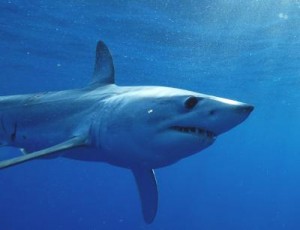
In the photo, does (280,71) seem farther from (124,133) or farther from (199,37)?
(124,133)

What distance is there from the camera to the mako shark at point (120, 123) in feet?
11.7

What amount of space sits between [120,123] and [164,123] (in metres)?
0.75

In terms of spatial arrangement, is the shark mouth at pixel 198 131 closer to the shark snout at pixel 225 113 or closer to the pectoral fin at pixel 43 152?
the shark snout at pixel 225 113

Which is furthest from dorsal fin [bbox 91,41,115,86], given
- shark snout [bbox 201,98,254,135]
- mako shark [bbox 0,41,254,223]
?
shark snout [bbox 201,98,254,135]

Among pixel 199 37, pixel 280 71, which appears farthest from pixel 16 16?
pixel 280 71

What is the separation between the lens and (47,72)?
27.4 meters

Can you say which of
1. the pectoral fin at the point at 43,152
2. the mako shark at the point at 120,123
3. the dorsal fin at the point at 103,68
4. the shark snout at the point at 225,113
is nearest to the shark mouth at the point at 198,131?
the mako shark at the point at 120,123

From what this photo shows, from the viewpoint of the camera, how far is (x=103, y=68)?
6.07 metres

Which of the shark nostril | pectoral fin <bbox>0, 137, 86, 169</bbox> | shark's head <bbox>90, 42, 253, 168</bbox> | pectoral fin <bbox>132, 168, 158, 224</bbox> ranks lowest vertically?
pectoral fin <bbox>132, 168, 158, 224</bbox>

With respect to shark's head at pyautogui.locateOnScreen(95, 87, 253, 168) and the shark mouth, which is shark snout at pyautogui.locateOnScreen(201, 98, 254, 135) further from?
the shark mouth

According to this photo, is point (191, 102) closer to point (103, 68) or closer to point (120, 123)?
point (120, 123)

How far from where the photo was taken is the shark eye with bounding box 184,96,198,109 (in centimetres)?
355

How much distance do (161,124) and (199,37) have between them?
50.3ft

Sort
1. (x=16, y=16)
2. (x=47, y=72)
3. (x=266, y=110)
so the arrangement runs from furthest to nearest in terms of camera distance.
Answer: (x=266, y=110) < (x=47, y=72) < (x=16, y=16)
